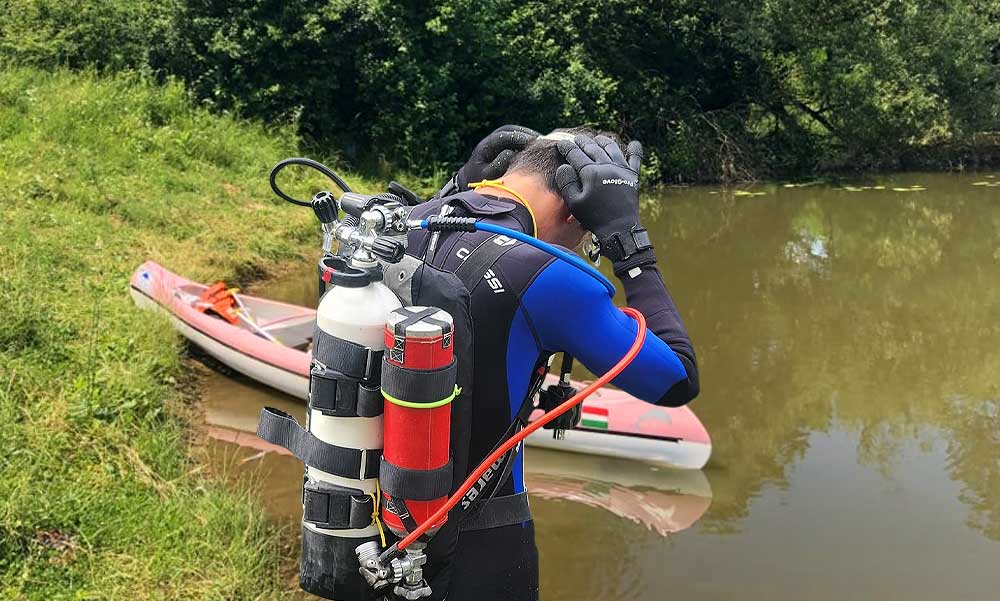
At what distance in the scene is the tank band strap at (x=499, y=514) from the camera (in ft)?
5.24

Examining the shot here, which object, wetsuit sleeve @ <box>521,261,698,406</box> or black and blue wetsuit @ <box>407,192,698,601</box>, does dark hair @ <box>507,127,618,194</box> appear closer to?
black and blue wetsuit @ <box>407,192,698,601</box>

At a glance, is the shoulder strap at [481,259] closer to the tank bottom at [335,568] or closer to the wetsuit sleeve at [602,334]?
the wetsuit sleeve at [602,334]

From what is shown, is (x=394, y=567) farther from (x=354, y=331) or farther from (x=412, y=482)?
(x=354, y=331)

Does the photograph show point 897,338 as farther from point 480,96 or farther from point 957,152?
point 957,152

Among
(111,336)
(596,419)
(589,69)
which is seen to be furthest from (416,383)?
(589,69)

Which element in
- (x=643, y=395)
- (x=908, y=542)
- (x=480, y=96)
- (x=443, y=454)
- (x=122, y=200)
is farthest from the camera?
(x=480, y=96)

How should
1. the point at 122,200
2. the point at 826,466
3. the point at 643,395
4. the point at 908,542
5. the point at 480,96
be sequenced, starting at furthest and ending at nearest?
the point at 480,96, the point at 122,200, the point at 826,466, the point at 908,542, the point at 643,395

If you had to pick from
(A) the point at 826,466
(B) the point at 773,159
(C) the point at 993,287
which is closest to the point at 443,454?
(A) the point at 826,466

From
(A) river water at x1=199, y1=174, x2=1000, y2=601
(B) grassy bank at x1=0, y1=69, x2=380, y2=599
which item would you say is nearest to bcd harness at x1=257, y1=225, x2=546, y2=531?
(B) grassy bank at x1=0, y1=69, x2=380, y2=599

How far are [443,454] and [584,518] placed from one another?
3072 millimetres

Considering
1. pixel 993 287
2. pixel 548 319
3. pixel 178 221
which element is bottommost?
pixel 178 221

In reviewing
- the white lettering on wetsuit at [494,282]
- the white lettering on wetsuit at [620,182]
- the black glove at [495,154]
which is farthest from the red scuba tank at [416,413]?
the black glove at [495,154]

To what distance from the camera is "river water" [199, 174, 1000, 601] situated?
383cm

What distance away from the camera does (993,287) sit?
26.6 ft
